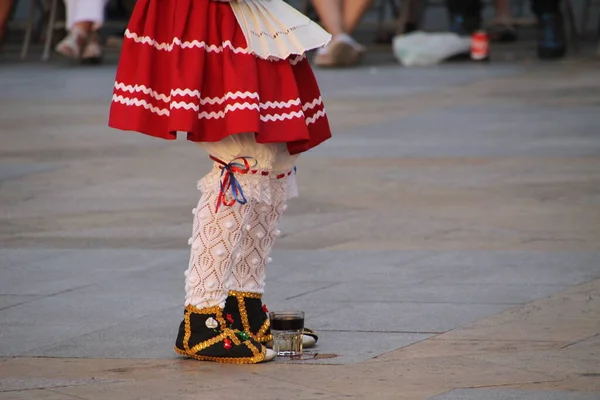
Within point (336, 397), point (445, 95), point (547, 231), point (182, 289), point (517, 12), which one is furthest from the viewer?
point (517, 12)

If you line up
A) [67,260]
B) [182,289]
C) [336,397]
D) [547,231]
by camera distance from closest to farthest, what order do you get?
[336,397]
[182,289]
[67,260]
[547,231]

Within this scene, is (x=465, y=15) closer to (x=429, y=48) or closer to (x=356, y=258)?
(x=429, y=48)

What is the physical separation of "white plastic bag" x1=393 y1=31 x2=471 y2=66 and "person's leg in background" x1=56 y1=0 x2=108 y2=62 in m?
3.75

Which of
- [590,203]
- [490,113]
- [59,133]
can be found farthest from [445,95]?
[590,203]

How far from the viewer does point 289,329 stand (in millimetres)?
4852

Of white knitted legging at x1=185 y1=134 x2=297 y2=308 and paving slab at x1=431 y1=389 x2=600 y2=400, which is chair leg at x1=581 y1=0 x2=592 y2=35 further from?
paving slab at x1=431 y1=389 x2=600 y2=400

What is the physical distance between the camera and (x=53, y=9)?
1833 cm

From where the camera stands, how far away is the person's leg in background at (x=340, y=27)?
55.5 feet

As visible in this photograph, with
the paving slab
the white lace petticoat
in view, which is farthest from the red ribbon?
the paving slab

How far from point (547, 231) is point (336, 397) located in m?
3.26

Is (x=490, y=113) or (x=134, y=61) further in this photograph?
(x=490, y=113)

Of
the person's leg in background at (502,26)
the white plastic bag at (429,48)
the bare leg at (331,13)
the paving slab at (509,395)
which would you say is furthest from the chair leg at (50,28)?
the paving slab at (509,395)

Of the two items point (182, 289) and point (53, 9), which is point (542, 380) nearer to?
point (182, 289)

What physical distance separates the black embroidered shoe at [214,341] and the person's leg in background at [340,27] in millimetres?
12085
